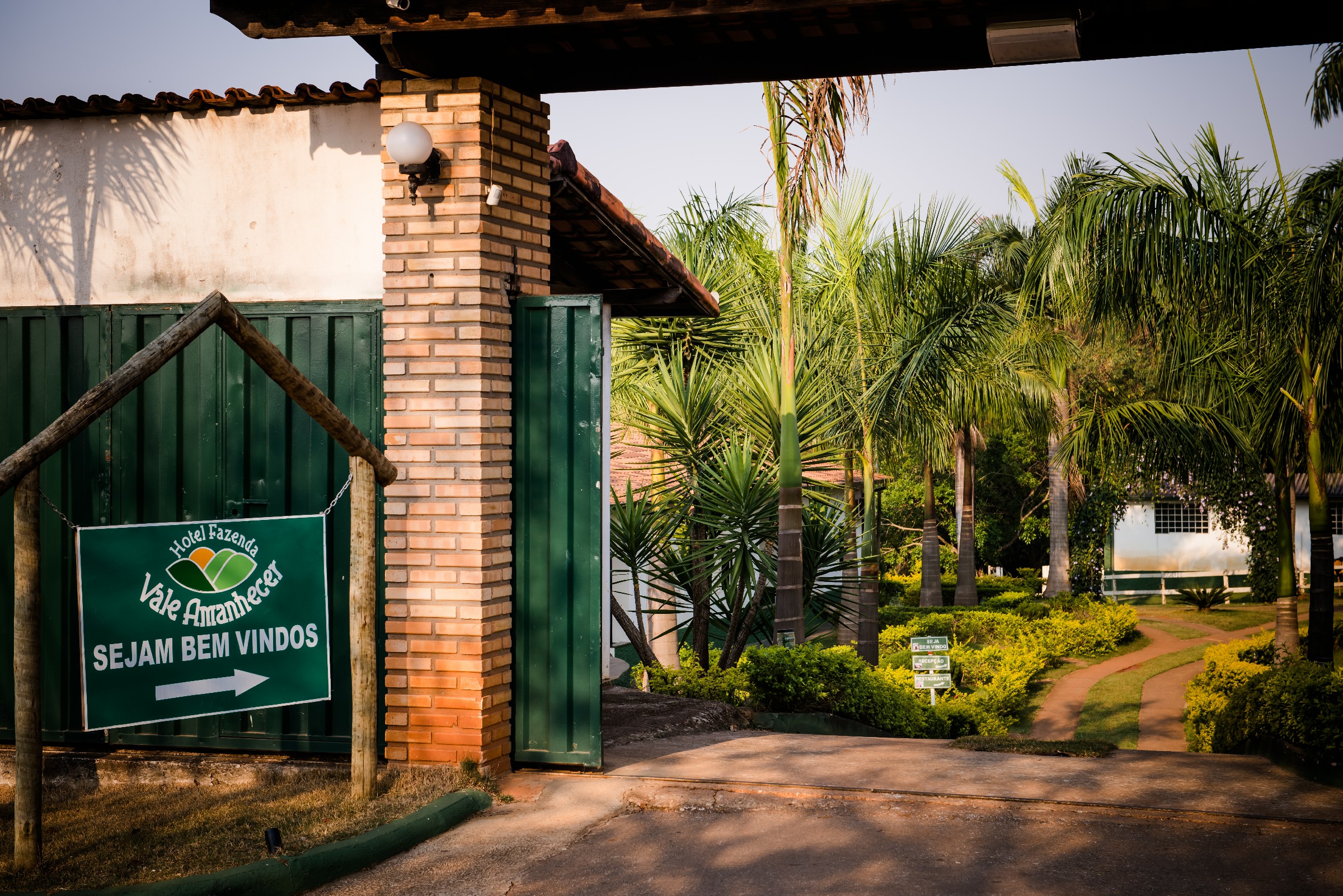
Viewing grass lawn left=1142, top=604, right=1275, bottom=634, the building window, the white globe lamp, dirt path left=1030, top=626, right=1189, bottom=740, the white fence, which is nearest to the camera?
the white globe lamp

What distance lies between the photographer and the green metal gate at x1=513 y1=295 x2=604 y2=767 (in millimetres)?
5688

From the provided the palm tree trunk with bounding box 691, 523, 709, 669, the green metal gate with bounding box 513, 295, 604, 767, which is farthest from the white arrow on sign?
the palm tree trunk with bounding box 691, 523, 709, 669

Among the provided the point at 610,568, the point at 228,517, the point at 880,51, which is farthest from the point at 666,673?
the point at 880,51

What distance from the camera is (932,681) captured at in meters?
12.3

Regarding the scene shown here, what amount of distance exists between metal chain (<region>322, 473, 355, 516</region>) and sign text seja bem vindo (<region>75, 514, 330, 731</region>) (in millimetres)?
113

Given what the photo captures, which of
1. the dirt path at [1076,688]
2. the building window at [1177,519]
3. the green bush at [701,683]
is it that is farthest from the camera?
the building window at [1177,519]

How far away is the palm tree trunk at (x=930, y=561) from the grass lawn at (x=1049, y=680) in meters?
5.11

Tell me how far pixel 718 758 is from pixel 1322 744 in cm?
334

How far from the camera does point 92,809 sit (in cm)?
516

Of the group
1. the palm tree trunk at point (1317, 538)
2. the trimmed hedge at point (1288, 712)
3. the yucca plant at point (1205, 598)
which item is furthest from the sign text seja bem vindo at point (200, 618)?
the yucca plant at point (1205, 598)

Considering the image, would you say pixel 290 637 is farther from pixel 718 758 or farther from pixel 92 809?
pixel 718 758

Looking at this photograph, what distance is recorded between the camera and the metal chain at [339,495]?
5113 millimetres

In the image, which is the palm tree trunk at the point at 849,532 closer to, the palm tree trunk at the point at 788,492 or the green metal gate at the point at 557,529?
the palm tree trunk at the point at 788,492

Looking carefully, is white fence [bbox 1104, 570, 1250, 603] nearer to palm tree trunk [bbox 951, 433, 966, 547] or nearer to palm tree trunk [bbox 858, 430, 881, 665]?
palm tree trunk [bbox 951, 433, 966, 547]
